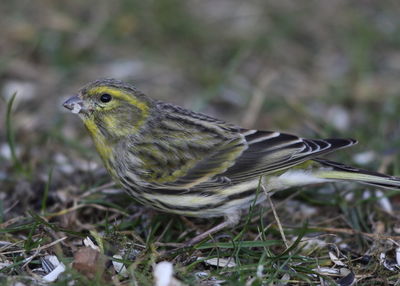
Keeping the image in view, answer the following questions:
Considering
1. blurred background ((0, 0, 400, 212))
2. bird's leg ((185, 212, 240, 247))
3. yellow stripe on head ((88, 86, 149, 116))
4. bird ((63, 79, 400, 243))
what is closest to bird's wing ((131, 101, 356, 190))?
bird ((63, 79, 400, 243))

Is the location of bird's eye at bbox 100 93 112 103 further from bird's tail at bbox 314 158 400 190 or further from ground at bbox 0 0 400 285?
bird's tail at bbox 314 158 400 190

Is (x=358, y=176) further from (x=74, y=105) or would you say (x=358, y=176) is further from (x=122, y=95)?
(x=74, y=105)

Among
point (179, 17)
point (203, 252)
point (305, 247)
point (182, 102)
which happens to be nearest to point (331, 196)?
point (305, 247)

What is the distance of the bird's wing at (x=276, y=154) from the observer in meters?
3.76

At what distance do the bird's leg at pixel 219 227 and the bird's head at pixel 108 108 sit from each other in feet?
2.63

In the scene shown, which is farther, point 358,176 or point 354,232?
point 354,232

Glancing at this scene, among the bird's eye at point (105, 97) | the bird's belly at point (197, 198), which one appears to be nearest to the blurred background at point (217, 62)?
the bird's eye at point (105, 97)

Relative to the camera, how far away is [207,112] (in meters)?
5.93

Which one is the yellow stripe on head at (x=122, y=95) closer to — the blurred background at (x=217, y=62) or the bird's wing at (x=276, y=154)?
the bird's wing at (x=276, y=154)

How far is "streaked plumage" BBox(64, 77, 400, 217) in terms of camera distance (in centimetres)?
376

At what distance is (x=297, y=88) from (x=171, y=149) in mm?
2806

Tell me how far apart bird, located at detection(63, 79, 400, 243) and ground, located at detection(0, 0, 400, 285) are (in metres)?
0.25

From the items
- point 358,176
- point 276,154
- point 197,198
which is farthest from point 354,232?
point 197,198

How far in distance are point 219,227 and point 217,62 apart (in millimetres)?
3025
